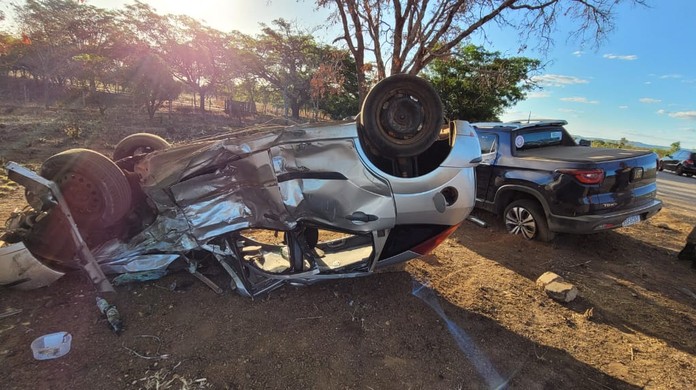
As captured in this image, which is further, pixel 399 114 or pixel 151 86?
pixel 151 86

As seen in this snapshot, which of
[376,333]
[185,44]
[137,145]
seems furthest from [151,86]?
[376,333]

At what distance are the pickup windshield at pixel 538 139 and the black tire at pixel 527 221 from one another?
90 cm

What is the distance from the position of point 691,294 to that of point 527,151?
2476 millimetres

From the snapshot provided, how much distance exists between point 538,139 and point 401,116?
361 cm

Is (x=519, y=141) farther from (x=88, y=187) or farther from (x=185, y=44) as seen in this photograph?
(x=185, y=44)

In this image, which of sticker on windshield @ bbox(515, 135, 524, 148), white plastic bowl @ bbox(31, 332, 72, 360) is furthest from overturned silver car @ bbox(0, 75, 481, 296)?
sticker on windshield @ bbox(515, 135, 524, 148)

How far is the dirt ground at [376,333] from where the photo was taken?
2.34m

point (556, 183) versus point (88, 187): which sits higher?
point (88, 187)

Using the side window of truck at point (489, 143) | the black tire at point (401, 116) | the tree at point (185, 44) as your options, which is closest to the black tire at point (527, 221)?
the side window of truck at point (489, 143)

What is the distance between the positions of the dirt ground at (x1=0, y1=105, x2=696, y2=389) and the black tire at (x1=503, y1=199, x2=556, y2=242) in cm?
84

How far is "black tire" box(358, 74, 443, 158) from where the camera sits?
111 inches

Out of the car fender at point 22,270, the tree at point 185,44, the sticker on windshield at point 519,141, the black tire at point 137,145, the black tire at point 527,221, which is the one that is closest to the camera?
the car fender at point 22,270

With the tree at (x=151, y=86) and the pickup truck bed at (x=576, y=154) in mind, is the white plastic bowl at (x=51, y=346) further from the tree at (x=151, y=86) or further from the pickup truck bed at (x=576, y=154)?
the tree at (x=151, y=86)

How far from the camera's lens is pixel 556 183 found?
14.5 ft
